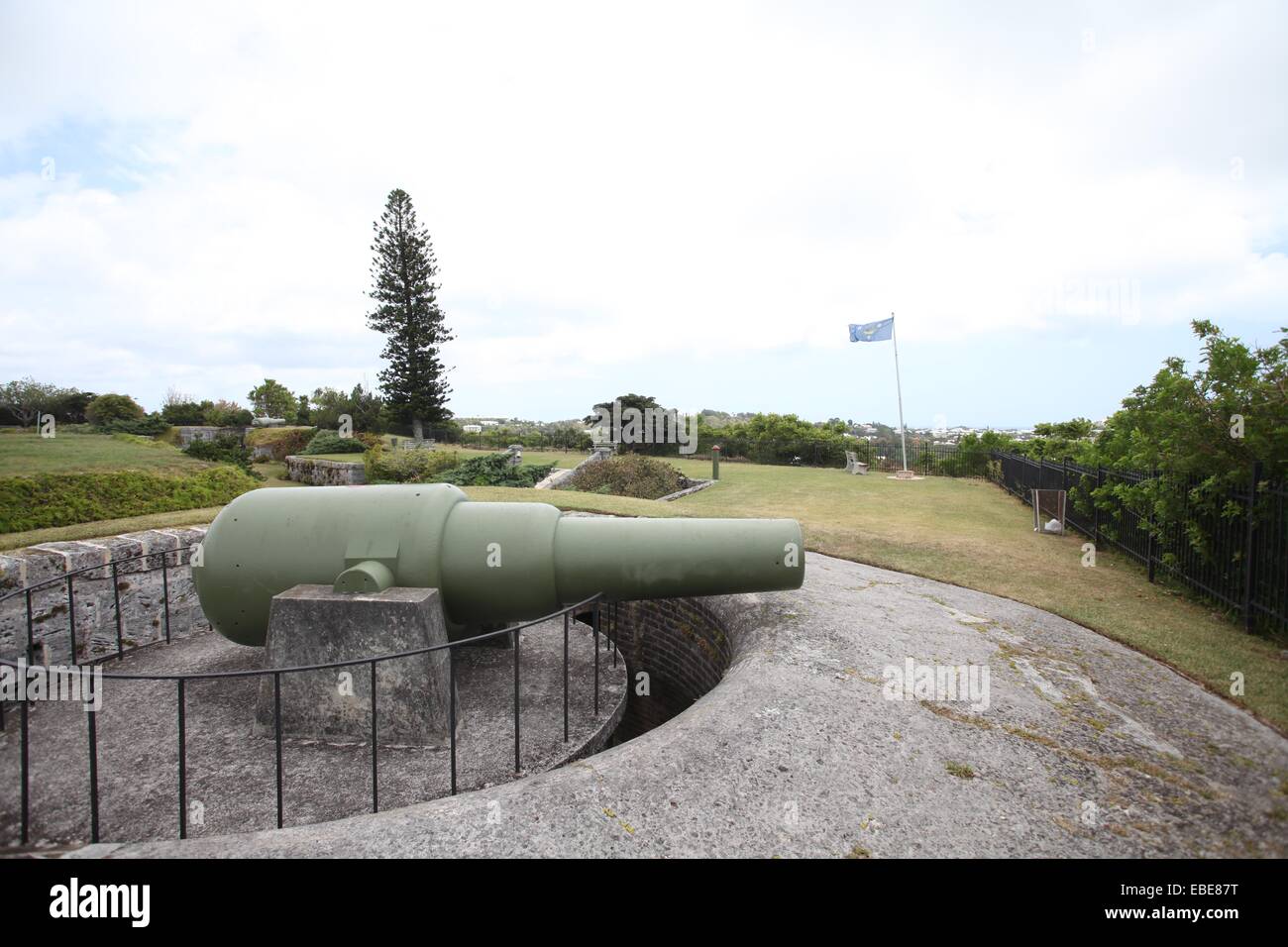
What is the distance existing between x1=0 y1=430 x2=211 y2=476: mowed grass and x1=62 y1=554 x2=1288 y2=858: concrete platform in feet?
27.9

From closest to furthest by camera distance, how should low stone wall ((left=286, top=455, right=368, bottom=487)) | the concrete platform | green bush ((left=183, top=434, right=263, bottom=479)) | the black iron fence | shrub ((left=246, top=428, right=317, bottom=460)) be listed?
1. the concrete platform
2. the black iron fence
3. green bush ((left=183, top=434, right=263, bottom=479))
4. low stone wall ((left=286, top=455, right=368, bottom=487))
5. shrub ((left=246, top=428, right=317, bottom=460))

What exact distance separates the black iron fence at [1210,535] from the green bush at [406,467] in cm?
1505

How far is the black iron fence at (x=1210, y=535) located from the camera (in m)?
5.01

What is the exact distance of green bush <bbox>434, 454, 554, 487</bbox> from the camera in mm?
15328

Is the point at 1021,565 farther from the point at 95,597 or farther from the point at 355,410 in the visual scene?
the point at 355,410

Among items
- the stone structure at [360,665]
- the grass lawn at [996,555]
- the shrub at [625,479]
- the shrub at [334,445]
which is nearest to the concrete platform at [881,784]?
the grass lawn at [996,555]

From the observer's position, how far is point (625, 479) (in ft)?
52.0

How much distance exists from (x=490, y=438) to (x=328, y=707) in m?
29.2

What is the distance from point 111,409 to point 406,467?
1402cm

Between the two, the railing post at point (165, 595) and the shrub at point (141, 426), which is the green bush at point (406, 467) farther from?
the railing post at point (165, 595)

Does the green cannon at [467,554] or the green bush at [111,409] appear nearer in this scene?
the green cannon at [467,554]

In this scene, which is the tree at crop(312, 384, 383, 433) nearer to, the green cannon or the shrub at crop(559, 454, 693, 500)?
the shrub at crop(559, 454, 693, 500)

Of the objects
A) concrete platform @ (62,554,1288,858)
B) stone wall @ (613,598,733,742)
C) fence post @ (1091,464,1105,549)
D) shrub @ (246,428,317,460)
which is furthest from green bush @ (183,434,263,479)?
fence post @ (1091,464,1105,549)
